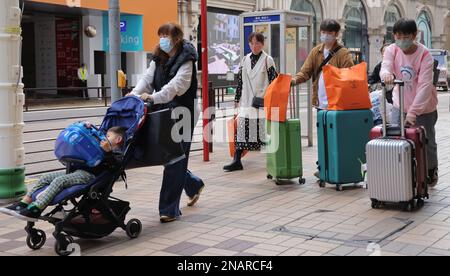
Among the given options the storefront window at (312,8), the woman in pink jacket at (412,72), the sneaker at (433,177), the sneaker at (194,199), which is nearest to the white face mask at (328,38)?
the woman in pink jacket at (412,72)

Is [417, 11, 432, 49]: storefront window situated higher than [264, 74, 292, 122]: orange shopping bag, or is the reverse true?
[417, 11, 432, 49]: storefront window

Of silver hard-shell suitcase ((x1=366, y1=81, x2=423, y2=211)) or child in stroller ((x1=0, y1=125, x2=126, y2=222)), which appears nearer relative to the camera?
child in stroller ((x1=0, y1=125, x2=126, y2=222))

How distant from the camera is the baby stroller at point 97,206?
4727mm

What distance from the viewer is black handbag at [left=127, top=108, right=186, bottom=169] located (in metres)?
5.27

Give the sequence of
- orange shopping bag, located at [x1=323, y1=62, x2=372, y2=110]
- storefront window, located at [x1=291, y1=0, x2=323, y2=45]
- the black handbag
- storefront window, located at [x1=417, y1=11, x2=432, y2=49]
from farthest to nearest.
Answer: storefront window, located at [x1=417, y1=11, x2=432, y2=49], storefront window, located at [x1=291, y1=0, x2=323, y2=45], orange shopping bag, located at [x1=323, y1=62, x2=372, y2=110], the black handbag

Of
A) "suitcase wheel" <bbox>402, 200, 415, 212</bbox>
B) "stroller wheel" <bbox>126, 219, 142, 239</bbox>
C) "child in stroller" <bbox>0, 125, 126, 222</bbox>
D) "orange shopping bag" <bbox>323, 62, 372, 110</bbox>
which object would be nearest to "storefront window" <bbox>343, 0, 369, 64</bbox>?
"orange shopping bag" <bbox>323, 62, 372, 110</bbox>

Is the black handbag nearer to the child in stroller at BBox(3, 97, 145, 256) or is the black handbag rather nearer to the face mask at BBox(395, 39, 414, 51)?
the child in stroller at BBox(3, 97, 145, 256)

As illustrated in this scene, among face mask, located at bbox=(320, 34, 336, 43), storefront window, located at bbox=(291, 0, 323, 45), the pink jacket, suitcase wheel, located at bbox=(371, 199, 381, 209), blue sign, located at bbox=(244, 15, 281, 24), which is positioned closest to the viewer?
suitcase wheel, located at bbox=(371, 199, 381, 209)

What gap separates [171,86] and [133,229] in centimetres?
132

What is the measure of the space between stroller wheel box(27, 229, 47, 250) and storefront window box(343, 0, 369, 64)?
130 feet

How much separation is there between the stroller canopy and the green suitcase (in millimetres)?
2546

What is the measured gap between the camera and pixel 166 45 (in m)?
5.66

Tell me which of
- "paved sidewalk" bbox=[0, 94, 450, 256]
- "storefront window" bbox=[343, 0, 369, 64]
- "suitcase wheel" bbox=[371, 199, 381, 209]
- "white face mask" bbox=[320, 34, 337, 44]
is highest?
"storefront window" bbox=[343, 0, 369, 64]

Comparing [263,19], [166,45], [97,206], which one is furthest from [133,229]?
[263,19]
